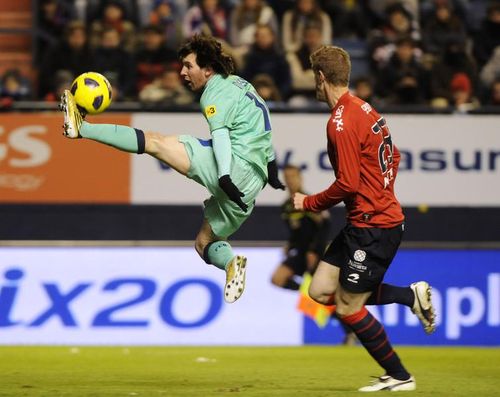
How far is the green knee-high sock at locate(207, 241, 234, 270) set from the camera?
29.6 ft

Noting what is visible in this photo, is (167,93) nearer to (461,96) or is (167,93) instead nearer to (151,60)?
(151,60)

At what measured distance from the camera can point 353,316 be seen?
27.6ft

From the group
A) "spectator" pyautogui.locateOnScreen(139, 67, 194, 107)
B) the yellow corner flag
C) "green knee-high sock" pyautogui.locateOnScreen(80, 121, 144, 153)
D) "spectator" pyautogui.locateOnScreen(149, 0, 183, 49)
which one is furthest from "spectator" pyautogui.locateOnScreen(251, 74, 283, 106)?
"green knee-high sock" pyautogui.locateOnScreen(80, 121, 144, 153)

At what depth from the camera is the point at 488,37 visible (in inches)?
632

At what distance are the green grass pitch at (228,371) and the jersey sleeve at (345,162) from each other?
1.26m

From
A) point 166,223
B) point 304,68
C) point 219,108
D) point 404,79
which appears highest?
point 304,68

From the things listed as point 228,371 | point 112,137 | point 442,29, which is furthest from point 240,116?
point 442,29

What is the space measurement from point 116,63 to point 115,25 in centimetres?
81

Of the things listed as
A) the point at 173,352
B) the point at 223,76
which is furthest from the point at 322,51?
the point at 173,352

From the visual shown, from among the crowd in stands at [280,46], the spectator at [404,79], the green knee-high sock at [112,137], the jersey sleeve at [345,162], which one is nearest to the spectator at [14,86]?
the crowd in stands at [280,46]

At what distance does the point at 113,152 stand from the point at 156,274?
1.93 meters

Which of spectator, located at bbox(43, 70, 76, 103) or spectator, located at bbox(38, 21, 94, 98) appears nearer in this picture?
spectator, located at bbox(43, 70, 76, 103)

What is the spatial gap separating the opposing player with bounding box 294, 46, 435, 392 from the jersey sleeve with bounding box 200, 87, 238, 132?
2.32ft

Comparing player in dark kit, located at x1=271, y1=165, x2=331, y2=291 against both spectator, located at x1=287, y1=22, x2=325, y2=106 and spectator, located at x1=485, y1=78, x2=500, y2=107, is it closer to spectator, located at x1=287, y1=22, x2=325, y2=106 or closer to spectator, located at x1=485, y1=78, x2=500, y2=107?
spectator, located at x1=287, y1=22, x2=325, y2=106
